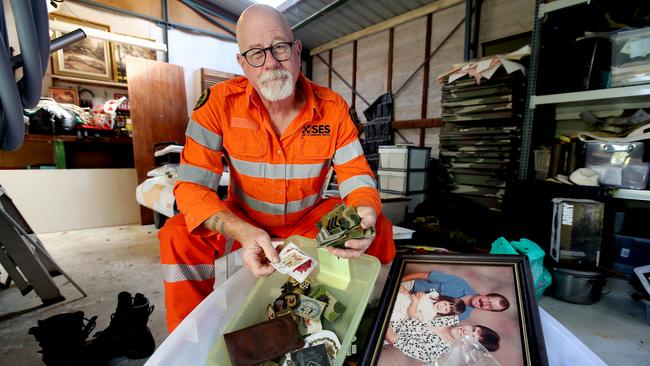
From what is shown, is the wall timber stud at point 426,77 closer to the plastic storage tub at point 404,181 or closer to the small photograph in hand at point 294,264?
the plastic storage tub at point 404,181

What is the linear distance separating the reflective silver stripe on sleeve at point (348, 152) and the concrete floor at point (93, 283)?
989 millimetres

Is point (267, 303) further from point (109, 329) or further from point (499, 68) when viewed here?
point (499, 68)

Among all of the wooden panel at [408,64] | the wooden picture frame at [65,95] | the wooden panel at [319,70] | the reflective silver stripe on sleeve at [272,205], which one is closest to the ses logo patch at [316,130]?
the reflective silver stripe on sleeve at [272,205]

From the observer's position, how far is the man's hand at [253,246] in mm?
658

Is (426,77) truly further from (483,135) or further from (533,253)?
(533,253)

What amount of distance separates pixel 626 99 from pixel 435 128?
172cm

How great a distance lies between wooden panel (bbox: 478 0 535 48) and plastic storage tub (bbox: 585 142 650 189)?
5.25 ft

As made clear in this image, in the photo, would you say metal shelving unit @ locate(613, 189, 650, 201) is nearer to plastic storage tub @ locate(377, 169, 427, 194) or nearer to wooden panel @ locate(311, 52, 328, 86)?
plastic storage tub @ locate(377, 169, 427, 194)

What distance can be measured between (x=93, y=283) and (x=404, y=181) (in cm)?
231

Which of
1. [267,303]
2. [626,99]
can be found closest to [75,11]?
[267,303]

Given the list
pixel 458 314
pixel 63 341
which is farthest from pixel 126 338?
pixel 458 314

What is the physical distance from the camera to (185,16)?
3.87 m

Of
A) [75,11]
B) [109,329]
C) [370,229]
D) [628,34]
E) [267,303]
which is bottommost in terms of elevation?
[109,329]

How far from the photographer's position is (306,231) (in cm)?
108
